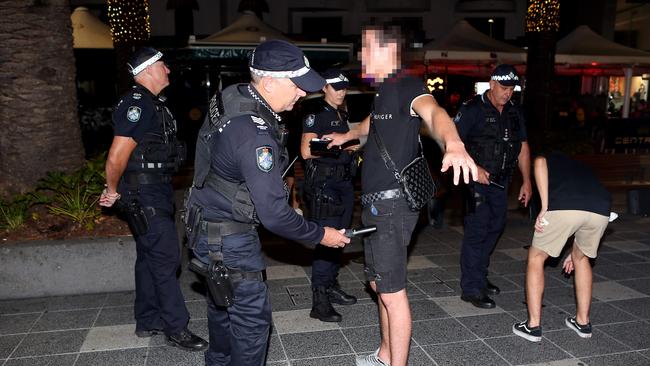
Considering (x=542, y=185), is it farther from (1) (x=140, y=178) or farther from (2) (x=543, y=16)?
(2) (x=543, y=16)

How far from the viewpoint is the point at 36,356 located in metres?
3.88

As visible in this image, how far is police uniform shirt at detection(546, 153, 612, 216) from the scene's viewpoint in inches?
153

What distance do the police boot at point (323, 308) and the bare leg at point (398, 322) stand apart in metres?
1.22

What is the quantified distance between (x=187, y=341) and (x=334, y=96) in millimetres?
2322

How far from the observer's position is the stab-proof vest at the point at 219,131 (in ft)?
8.95

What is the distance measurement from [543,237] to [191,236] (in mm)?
2637

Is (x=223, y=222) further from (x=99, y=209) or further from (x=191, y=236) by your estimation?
(x=99, y=209)

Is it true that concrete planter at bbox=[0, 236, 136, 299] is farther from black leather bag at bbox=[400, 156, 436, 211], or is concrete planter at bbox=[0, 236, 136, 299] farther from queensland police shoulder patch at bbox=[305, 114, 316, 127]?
black leather bag at bbox=[400, 156, 436, 211]

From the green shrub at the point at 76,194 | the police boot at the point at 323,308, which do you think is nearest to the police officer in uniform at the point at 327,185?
the police boot at the point at 323,308

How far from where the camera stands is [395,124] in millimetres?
3137

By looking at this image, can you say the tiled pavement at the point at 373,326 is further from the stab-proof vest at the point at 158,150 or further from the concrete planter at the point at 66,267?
the stab-proof vest at the point at 158,150

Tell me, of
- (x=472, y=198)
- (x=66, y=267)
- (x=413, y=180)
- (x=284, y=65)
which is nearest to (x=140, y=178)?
(x=66, y=267)

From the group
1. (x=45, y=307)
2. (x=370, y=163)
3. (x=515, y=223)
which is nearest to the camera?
(x=370, y=163)

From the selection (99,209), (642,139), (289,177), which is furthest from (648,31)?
(99,209)
